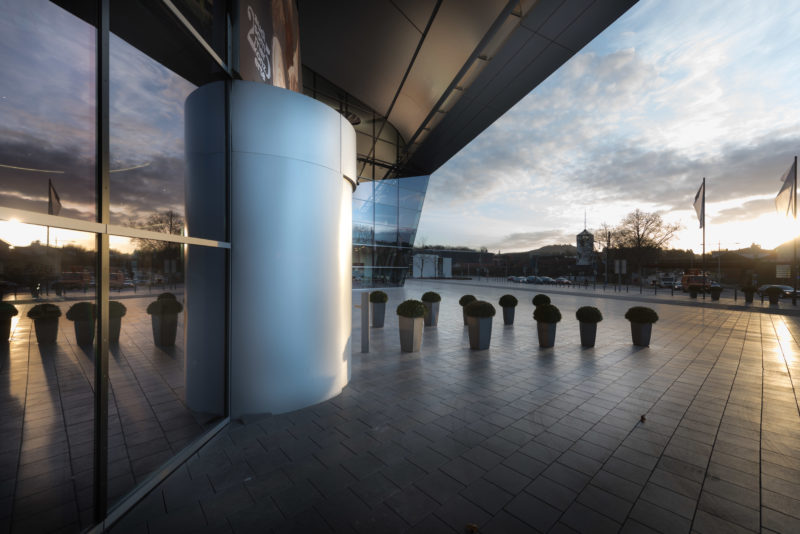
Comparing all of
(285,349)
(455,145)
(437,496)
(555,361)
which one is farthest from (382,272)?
(437,496)

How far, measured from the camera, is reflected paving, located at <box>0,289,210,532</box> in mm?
2885

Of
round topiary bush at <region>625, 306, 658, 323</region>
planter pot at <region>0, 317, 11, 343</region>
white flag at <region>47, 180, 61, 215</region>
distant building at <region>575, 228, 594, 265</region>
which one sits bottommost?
round topiary bush at <region>625, 306, 658, 323</region>

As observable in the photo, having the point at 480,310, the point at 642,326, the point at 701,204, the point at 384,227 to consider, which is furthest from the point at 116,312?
the point at 701,204

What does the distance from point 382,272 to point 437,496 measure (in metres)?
23.4

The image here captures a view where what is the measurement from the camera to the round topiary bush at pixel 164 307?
4822 mm

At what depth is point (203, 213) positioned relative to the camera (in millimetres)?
4535

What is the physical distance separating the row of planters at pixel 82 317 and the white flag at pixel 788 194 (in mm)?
30639

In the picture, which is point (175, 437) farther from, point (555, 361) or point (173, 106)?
point (555, 361)

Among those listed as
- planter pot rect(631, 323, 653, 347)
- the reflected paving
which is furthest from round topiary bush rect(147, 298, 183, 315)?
planter pot rect(631, 323, 653, 347)

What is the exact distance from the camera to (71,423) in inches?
168

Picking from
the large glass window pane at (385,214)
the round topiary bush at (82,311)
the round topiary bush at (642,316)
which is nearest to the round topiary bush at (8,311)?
the round topiary bush at (82,311)

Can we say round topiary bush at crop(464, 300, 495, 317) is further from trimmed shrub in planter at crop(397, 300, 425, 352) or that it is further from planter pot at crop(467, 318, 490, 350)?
trimmed shrub in planter at crop(397, 300, 425, 352)

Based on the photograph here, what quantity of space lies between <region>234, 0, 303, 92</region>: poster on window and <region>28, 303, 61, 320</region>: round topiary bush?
3746 millimetres

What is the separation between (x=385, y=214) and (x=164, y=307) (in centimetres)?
2127
